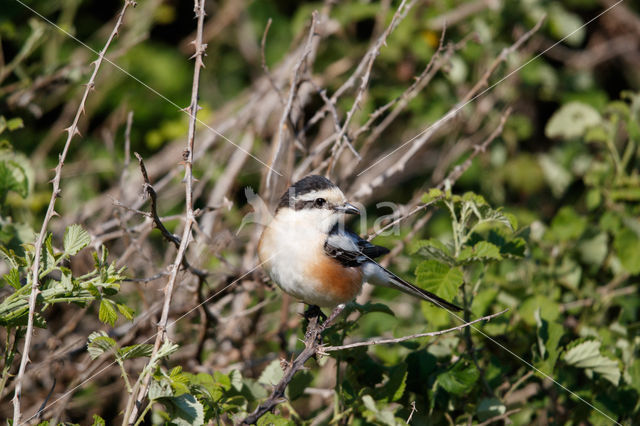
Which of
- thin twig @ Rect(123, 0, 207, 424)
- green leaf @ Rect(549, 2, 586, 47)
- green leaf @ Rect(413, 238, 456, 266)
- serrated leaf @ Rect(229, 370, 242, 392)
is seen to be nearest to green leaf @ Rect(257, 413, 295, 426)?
serrated leaf @ Rect(229, 370, 242, 392)

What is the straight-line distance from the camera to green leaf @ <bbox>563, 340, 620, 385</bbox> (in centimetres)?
307

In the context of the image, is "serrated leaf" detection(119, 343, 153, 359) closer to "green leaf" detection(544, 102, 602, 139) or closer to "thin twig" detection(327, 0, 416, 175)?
"thin twig" detection(327, 0, 416, 175)

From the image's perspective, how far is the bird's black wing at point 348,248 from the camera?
3404mm

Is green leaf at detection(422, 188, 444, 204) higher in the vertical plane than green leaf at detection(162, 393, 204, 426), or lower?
higher

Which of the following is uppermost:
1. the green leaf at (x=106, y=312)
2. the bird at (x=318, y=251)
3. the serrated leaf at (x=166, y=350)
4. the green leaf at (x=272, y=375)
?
the green leaf at (x=106, y=312)

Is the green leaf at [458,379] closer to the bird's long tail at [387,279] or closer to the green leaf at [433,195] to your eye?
the bird's long tail at [387,279]

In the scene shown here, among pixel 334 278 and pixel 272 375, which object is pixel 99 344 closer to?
pixel 272 375

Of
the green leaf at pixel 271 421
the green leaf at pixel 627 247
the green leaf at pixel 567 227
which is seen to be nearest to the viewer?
the green leaf at pixel 271 421

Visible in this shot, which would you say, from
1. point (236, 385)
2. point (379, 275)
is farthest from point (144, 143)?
point (236, 385)

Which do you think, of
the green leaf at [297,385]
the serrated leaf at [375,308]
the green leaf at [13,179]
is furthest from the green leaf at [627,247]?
the green leaf at [13,179]

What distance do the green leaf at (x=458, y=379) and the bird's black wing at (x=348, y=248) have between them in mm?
824

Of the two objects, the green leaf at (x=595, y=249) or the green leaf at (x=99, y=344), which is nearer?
the green leaf at (x=99, y=344)

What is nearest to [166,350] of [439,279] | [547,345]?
[439,279]

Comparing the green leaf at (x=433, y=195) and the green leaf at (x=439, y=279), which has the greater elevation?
the green leaf at (x=433, y=195)
